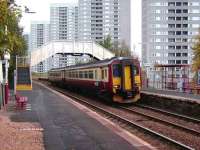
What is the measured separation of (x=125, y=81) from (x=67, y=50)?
4617 centimetres

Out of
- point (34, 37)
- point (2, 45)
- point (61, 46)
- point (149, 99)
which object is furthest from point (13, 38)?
point (34, 37)

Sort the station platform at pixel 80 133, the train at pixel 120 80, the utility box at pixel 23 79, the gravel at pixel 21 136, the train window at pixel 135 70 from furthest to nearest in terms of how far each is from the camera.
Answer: the utility box at pixel 23 79 < the train window at pixel 135 70 < the train at pixel 120 80 < the station platform at pixel 80 133 < the gravel at pixel 21 136

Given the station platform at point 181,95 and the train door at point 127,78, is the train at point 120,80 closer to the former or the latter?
the train door at point 127,78

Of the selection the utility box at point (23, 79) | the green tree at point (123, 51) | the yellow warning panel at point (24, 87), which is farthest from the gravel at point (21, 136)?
the green tree at point (123, 51)

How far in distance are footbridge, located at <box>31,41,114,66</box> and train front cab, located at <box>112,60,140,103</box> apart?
44.2m

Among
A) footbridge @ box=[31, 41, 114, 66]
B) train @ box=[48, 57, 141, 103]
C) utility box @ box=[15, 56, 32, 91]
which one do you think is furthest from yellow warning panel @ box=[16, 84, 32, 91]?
footbridge @ box=[31, 41, 114, 66]

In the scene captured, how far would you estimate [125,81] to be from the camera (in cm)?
3200

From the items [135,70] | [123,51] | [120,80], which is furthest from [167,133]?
[123,51]

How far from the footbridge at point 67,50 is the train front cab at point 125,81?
44.2 metres

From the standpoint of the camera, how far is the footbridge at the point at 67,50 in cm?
7669

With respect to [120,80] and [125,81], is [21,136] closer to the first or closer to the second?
[120,80]

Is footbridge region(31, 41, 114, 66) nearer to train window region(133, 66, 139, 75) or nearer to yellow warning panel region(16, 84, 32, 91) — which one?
yellow warning panel region(16, 84, 32, 91)

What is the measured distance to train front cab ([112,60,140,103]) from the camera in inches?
1252

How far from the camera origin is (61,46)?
7731 cm
